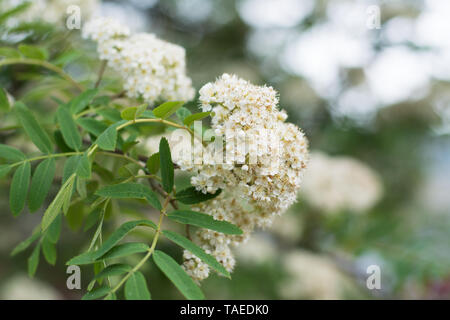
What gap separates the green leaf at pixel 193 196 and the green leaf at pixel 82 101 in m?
0.40

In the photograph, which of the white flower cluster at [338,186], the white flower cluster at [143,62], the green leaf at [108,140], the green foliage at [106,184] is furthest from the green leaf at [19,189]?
the white flower cluster at [338,186]

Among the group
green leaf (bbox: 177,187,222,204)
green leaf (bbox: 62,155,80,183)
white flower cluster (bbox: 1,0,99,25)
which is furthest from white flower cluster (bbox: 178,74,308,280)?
white flower cluster (bbox: 1,0,99,25)

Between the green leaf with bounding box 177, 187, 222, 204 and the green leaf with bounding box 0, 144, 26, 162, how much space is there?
0.40m

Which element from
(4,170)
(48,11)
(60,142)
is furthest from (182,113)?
(48,11)

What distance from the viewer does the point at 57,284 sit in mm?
4070

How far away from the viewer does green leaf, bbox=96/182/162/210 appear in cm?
79

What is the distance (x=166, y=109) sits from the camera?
888mm

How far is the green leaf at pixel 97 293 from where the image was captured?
0.71m

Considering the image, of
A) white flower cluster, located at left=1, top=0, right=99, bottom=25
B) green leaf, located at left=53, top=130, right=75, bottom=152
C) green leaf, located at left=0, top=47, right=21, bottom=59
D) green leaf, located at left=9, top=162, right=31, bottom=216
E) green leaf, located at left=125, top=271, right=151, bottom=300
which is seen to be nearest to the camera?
green leaf, located at left=125, top=271, right=151, bottom=300

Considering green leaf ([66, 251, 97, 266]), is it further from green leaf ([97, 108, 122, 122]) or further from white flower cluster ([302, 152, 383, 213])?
white flower cluster ([302, 152, 383, 213])

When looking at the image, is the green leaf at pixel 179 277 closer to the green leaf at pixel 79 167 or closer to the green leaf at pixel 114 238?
the green leaf at pixel 114 238

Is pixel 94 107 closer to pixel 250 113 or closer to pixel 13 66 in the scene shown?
pixel 250 113

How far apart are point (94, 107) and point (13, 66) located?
2.13ft

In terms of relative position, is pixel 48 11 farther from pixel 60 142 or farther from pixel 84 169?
pixel 84 169
